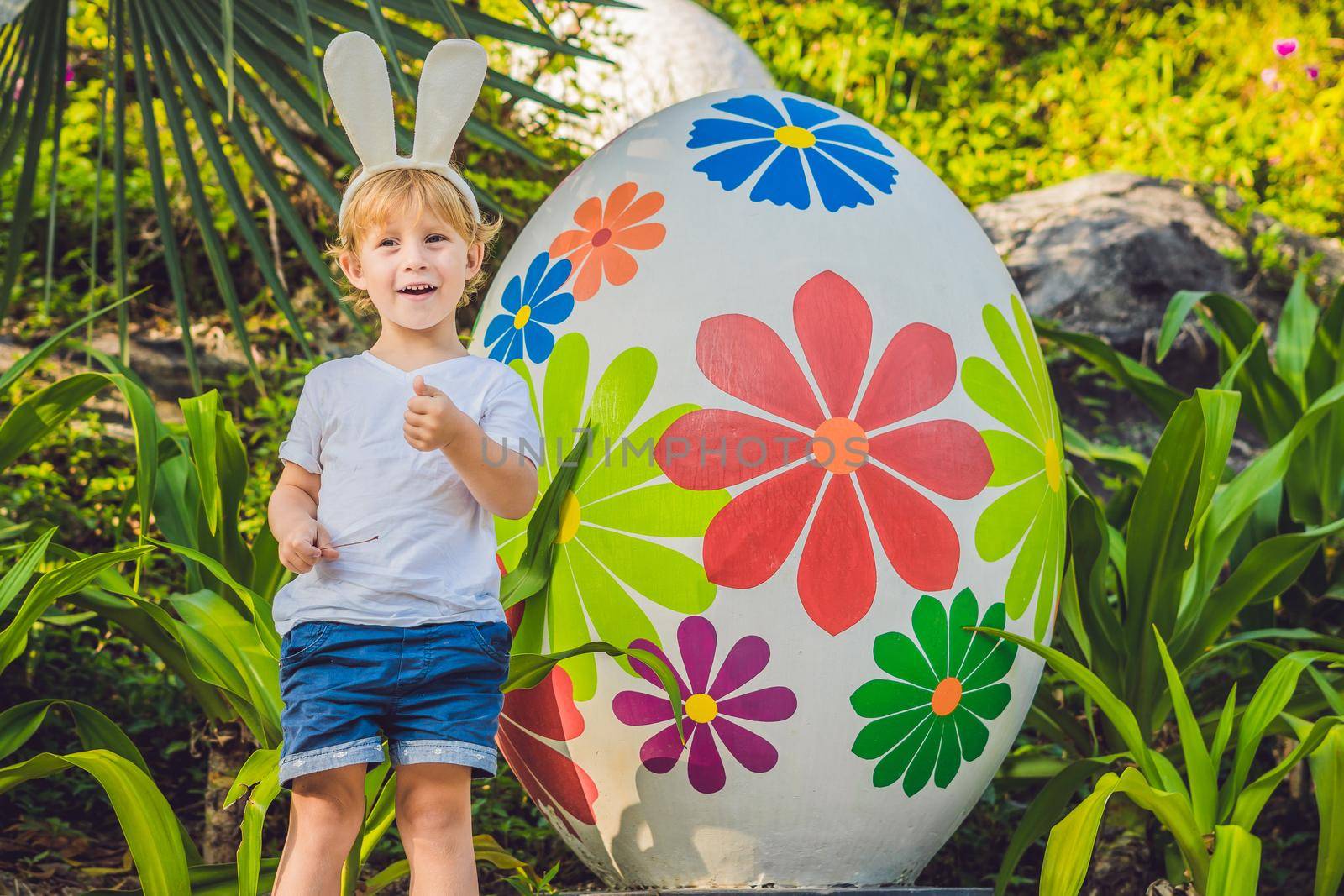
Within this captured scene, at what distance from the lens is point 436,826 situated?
1.54m

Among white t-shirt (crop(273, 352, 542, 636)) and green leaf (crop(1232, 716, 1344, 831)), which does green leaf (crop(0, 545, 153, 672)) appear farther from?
green leaf (crop(1232, 716, 1344, 831))

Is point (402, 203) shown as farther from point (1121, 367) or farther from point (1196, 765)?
point (1121, 367)

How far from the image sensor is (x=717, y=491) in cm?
178

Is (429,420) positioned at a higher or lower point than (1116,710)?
higher

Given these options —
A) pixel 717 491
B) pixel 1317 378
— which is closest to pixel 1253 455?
pixel 1317 378

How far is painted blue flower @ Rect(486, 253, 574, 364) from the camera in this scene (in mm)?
1954

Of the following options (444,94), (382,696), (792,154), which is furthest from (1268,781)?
(444,94)

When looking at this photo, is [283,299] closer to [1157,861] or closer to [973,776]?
[973,776]

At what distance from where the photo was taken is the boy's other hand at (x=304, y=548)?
149 cm

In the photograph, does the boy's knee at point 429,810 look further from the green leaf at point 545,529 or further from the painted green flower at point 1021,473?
the painted green flower at point 1021,473

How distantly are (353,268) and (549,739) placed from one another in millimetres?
738

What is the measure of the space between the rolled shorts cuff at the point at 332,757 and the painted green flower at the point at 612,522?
393 mm

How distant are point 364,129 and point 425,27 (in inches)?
123

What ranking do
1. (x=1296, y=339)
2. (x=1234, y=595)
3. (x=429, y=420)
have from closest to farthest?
(x=429, y=420) < (x=1234, y=595) < (x=1296, y=339)
